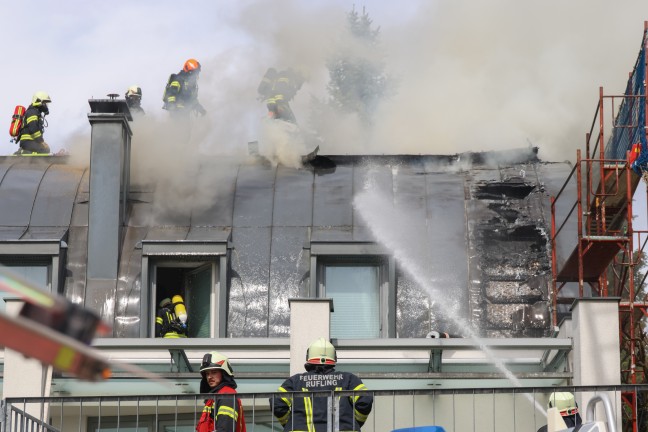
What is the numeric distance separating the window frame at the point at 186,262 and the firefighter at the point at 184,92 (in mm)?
4896

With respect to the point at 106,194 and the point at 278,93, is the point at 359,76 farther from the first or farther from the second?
the point at 106,194

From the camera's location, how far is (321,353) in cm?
978

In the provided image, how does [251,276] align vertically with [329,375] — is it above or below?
above

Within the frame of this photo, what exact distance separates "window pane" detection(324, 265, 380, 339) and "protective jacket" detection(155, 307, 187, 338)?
2.13 m

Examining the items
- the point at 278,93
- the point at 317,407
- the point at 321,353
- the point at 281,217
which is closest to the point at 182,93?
the point at 278,93

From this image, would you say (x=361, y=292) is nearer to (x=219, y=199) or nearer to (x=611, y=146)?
(x=219, y=199)

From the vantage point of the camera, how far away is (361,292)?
62.2 feet

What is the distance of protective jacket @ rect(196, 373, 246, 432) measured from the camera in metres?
9.31

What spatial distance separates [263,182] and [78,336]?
17.6 meters

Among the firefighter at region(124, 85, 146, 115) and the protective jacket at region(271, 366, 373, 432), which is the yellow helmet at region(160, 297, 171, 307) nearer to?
the firefighter at region(124, 85, 146, 115)

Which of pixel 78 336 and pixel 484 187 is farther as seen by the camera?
pixel 484 187

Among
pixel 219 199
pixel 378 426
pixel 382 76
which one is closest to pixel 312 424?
pixel 378 426

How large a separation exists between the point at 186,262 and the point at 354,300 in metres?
2.49

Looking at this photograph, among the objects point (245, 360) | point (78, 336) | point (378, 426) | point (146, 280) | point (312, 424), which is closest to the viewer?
point (78, 336)
